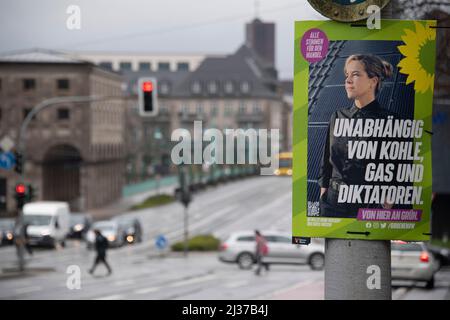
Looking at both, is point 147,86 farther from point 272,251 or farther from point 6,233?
point 6,233

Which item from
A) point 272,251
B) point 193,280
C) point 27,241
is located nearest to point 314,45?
point 193,280

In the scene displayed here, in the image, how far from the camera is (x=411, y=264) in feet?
83.0

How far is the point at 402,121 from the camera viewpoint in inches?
432

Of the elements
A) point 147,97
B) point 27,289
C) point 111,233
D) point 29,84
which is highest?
point 29,84

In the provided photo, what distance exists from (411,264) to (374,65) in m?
15.2

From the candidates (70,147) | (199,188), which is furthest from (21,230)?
(199,188)

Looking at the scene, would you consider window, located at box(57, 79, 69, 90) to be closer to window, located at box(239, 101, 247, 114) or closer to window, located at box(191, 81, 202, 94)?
window, located at box(239, 101, 247, 114)

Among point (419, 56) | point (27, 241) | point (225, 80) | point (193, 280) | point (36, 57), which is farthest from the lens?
point (225, 80)

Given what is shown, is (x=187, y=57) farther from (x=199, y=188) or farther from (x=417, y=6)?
(x=417, y=6)

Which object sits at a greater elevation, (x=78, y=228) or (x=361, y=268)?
(x=361, y=268)

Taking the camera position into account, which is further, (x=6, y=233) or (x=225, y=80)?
(x=225, y=80)

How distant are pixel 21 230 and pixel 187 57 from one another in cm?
14271

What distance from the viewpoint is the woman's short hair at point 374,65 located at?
36.0ft

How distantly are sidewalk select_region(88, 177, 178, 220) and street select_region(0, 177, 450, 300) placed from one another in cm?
880
